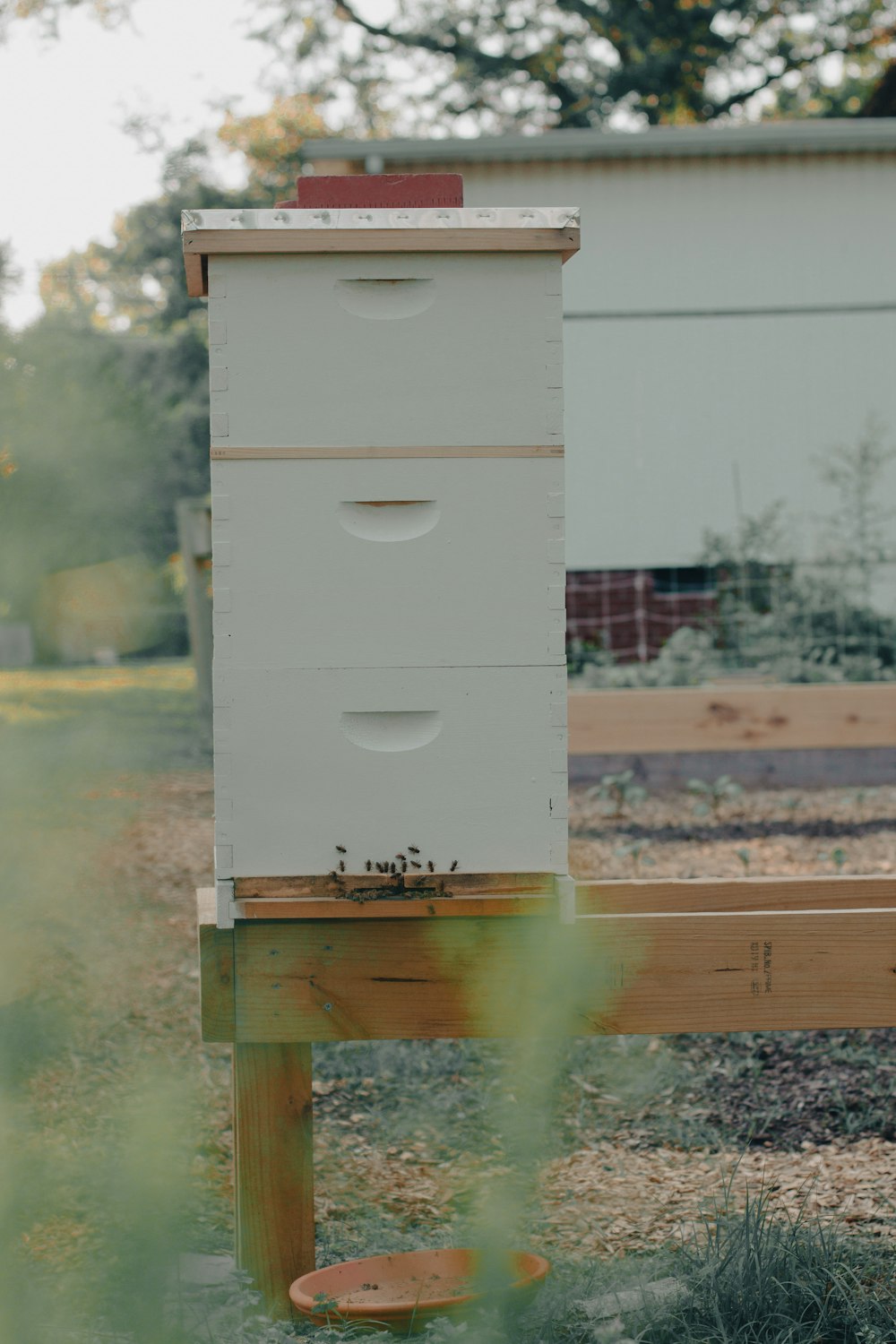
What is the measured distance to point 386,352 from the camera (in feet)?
6.35

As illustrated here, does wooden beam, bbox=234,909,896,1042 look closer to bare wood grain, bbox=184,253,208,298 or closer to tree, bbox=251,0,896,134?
bare wood grain, bbox=184,253,208,298

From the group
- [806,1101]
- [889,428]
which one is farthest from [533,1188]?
[889,428]

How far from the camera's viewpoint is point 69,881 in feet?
14.9

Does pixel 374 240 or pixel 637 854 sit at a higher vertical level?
Answer: pixel 374 240

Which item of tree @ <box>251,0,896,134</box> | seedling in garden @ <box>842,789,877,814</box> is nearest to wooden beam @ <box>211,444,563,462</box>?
seedling in garden @ <box>842,789,877,814</box>

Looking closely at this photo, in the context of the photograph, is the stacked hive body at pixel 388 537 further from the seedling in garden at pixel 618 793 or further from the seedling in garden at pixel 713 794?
the seedling in garden at pixel 713 794

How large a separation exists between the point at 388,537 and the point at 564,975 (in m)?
0.73

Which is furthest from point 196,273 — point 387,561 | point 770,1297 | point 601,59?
point 601,59

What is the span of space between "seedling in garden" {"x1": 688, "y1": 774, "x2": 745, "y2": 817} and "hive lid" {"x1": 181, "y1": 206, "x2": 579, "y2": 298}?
4294 mm

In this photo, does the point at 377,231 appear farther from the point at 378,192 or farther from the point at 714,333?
the point at 714,333

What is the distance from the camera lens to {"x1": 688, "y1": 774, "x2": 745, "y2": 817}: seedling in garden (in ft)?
19.7

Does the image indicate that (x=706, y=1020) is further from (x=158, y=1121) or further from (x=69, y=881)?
(x=69, y=881)

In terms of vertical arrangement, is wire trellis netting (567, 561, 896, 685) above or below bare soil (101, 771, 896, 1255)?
above

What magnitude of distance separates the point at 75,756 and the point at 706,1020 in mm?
4556
